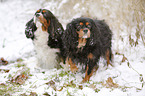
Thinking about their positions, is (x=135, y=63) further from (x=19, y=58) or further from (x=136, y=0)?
(x=19, y=58)

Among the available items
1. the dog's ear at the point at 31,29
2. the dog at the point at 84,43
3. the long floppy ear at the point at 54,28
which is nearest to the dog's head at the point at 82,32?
the dog at the point at 84,43

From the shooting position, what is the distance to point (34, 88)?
8.05 ft

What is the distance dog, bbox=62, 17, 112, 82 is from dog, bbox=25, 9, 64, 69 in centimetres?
38

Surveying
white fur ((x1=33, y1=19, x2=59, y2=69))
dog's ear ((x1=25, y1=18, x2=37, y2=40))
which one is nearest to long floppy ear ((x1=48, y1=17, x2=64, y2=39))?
white fur ((x1=33, y1=19, x2=59, y2=69))

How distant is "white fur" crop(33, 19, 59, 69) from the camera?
309 centimetres

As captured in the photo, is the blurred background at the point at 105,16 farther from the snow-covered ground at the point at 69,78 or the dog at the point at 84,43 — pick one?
the dog at the point at 84,43

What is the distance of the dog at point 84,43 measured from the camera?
8.54ft

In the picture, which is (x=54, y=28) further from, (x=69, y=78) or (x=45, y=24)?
(x=69, y=78)

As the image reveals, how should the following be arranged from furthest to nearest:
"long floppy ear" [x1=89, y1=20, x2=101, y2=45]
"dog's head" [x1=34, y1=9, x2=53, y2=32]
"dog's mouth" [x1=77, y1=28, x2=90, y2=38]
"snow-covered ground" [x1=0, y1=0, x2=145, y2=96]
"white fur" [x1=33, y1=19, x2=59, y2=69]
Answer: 1. "white fur" [x1=33, y1=19, x2=59, y2=69]
2. "dog's head" [x1=34, y1=9, x2=53, y2=32]
3. "long floppy ear" [x1=89, y1=20, x2=101, y2=45]
4. "dog's mouth" [x1=77, y1=28, x2=90, y2=38]
5. "snow-covered ground" [x1=0, y1=0, x2=145, y2=96]

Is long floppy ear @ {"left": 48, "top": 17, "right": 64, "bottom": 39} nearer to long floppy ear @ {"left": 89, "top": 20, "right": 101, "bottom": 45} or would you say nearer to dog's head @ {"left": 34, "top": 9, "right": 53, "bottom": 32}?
dog's head @ {"left": 34, "top": 9, "right": 53, "bottom": 32}

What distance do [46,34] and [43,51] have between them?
16.5 inches

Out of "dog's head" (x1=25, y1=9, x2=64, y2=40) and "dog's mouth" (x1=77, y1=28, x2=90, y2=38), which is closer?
"dog's mouth" (x1=77, y1=28, x2=90, y2=38)

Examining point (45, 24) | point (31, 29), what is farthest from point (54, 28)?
point (31, 29)

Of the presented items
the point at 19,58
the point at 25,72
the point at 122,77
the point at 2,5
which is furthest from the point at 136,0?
the point at 2,5
